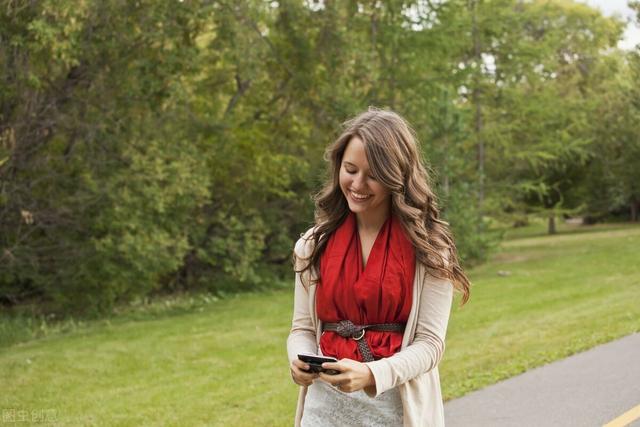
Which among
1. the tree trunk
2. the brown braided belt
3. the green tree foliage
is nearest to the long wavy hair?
the brown braided belt

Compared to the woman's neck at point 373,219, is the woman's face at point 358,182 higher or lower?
higher

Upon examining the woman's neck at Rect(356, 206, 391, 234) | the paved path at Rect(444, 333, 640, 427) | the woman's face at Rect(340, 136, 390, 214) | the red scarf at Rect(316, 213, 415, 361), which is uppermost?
the woman's face at Rect(340, 136, 390, 214)

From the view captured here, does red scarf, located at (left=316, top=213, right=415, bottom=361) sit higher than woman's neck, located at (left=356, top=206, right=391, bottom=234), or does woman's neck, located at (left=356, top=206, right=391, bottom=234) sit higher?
woman's neck, located at (left=356, top=206, right=391, bottom=234)

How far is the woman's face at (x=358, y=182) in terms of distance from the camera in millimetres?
2914

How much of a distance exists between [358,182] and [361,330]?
493mm

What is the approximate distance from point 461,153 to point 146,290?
10904 millimetres

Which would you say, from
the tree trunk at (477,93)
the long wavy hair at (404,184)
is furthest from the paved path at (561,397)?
the tree trunk at (477,93)

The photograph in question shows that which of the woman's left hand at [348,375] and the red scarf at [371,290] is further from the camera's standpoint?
the red scarf at [371,290]

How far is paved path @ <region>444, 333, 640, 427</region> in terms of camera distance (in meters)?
7.07

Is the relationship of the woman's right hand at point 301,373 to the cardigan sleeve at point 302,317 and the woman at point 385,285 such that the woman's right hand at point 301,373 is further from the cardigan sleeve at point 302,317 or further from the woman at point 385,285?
the cardigan sleeve at point 302,317

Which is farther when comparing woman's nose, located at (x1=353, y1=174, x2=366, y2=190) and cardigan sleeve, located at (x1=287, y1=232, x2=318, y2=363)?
cardigan sleeve, located at (x1=287, y1=232, x2=318, y2=363)

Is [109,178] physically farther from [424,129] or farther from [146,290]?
[424,129]

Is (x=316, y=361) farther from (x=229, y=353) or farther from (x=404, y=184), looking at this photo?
(x=229, y=353)

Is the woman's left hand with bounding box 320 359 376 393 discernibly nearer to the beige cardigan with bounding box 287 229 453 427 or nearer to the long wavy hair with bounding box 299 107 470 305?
the beige cardigan with bounding box 287 229 453 427
